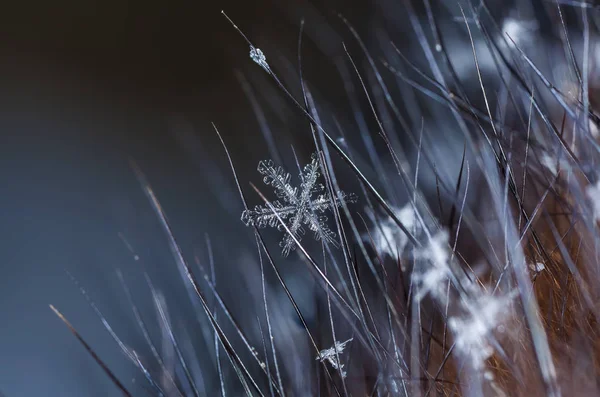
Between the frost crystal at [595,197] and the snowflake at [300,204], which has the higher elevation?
the snowflake at [300,204]

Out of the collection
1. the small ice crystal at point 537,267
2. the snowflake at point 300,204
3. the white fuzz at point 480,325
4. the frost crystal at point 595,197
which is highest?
the snowflake at point 300,204

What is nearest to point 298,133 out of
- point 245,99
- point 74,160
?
point 245,99

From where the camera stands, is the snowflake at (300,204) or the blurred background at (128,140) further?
the blurred background at (128,140)

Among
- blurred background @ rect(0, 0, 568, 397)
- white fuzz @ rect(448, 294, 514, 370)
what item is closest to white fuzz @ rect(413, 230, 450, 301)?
white fuzz @ rect(448, 294, 514, 370)

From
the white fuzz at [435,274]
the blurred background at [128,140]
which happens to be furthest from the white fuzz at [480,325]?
the blurred background at [128,140]

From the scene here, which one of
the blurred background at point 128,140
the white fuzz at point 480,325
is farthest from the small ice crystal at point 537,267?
the blurred background at point 128,140

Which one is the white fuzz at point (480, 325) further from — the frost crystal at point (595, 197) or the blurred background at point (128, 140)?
the blurred background at point (128, 140)

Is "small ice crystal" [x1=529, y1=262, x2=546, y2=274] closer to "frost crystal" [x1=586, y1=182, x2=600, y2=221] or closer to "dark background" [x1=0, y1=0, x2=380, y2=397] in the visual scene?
"frost crystal" [x1=586, y1=182, x2=600, y2=221]

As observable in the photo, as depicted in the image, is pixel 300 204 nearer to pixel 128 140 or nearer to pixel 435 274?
pixel 435 274

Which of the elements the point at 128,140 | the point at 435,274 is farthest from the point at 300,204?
the point at 128,140
